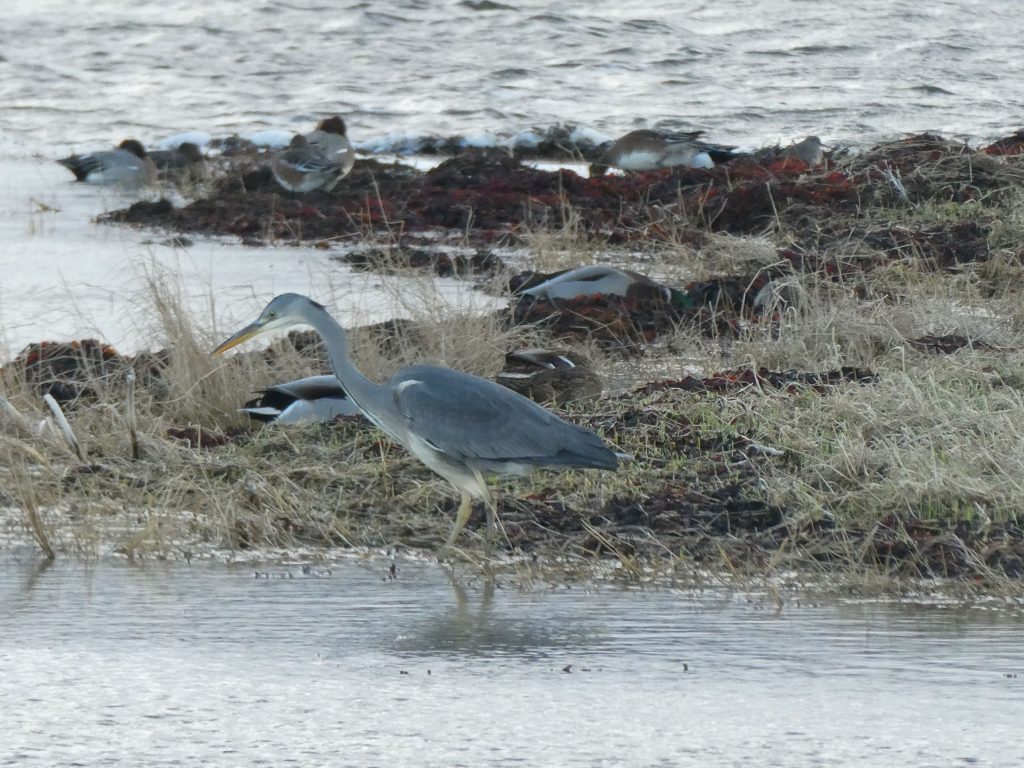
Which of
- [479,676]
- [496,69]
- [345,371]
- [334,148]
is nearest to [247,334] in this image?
[345,371]

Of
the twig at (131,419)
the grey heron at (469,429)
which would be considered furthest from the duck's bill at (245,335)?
the twig at (131,419)

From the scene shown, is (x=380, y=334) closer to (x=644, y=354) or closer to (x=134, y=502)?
(x=644, y=354)

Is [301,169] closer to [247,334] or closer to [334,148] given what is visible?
[334,148]

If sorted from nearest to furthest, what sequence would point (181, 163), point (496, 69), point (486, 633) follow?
point (486, 633) < point (181, 163) < point (496, 69)

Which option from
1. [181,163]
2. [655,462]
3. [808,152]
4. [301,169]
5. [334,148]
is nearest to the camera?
[655,462]

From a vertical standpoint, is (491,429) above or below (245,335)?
below

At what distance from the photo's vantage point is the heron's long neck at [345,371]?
571cm

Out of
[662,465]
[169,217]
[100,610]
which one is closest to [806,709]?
[100,610]

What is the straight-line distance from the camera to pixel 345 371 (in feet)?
19.0

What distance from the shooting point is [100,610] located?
4.74m

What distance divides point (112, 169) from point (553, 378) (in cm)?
880

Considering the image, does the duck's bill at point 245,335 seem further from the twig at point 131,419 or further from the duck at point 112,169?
the duck at point 112,169

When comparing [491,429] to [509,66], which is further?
[509,66]

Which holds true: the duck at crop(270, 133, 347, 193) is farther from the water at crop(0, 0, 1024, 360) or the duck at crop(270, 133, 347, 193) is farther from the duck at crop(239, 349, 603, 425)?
the duck at crop(239, 349, 603, 425)
